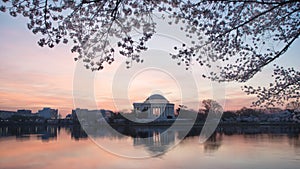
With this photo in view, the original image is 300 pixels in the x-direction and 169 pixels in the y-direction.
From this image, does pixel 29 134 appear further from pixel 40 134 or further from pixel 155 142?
pixel 155 142

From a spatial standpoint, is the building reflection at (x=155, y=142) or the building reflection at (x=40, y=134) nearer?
the building reflection at (x=155, y=142)

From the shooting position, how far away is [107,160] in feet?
43.1

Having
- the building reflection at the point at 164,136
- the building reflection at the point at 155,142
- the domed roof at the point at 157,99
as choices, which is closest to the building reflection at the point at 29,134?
the building reflection at the point at 164,136

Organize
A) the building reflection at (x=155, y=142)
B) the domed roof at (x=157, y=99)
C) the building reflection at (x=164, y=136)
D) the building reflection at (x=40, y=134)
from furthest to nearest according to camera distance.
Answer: the domed roof at (x=157, y=99) < the building reflection at (x=40, y=134) < the building reflection at (x=164, y=136) < the building reflection at (x=155, y=142)

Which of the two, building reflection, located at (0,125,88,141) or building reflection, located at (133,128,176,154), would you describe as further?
building reflection, located at (0,125,88,141)

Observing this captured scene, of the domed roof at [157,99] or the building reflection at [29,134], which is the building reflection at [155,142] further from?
the domed roof at [157,99]

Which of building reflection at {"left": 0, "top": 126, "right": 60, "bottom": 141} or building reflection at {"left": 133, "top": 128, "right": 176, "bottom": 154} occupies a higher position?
building reflection at {"left": 133, "top": 128, "right": 176, "bottom": 154}

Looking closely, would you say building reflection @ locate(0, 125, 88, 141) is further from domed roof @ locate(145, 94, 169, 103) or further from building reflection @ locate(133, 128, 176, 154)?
domed roof @ locate(145, 94, 169, 103)

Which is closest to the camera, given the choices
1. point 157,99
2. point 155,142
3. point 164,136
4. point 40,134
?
point 155,142

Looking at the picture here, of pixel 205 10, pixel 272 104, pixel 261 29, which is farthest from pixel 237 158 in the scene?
pixel 205 10

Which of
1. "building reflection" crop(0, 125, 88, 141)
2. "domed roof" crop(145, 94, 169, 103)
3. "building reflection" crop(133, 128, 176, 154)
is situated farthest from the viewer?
"domed roof" crop(145, 94, 169, 103)

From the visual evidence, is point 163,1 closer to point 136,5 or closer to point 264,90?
point 136,5

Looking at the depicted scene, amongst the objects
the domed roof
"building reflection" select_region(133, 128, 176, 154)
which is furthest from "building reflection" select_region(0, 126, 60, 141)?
the domed roof

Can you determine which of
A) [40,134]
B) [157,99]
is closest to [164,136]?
[40,134]
